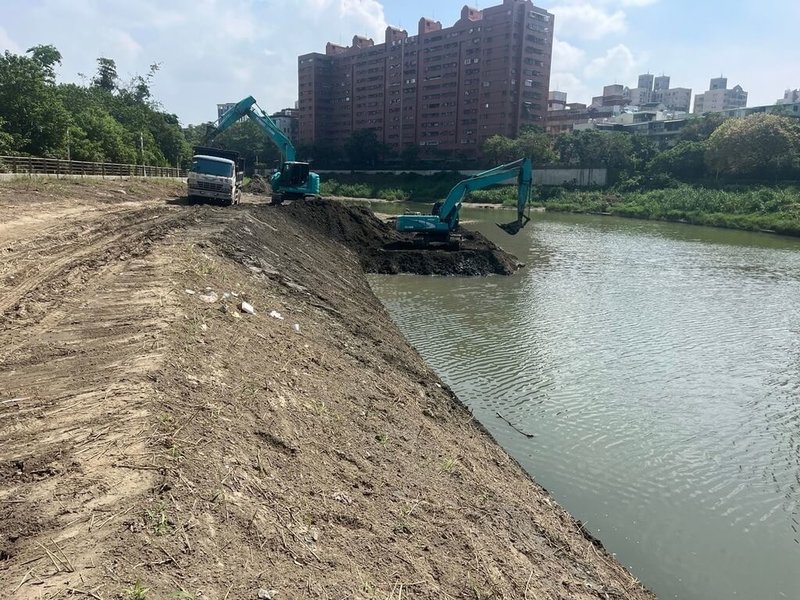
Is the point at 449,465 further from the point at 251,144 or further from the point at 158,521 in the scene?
the point at 251,144

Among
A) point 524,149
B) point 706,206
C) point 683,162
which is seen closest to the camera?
point 706,206

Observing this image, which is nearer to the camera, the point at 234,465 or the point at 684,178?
the point at 234,465

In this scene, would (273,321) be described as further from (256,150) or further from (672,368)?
(256,150)

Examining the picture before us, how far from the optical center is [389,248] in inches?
1032

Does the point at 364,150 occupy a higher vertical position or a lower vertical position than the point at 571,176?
higher

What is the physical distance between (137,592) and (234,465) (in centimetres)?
160

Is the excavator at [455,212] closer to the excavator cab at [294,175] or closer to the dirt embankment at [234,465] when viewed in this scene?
the excavator cab at [294,175]

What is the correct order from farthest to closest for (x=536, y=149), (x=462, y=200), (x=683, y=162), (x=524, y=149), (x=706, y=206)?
(x=524, y=149) < (x=536, y=149) < (x=683, y=162) < (x=706, y=206) < (x=462, y=200)

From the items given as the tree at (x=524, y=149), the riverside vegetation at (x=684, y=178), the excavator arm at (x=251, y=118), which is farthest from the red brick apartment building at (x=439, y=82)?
the excavator arm at (x=251, y=118)

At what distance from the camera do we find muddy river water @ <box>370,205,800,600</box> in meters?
6.60

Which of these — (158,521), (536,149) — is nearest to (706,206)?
(536,149)

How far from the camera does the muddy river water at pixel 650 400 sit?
6.60 meters

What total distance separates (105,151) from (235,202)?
2214cm

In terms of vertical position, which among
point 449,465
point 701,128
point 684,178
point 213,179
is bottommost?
point 449,465
